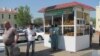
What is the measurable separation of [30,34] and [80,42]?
168 inches

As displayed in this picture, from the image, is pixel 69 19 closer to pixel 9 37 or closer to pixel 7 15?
pixel 9 37

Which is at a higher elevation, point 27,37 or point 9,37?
point 9,37

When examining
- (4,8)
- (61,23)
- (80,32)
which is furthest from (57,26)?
(4,8)


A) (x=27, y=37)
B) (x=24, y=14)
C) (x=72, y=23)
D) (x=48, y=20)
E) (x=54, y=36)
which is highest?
(x=24, y=14)

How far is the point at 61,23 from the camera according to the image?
15.2 metres

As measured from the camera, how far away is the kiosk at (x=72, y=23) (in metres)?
14.2

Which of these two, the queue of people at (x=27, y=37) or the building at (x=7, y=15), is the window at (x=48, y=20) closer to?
the queue of people at (x=27, y=37)

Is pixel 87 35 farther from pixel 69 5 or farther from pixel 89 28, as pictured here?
pixel 69 5

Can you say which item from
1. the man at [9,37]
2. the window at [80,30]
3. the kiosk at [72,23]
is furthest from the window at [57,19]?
the man at [9,37]

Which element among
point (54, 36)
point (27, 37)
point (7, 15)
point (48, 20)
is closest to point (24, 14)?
point (7, 15)

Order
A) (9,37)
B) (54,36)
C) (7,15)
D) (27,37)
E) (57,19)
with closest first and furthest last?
(9,37) → (27,37) → (54,36) → (57,19) → (7,15)

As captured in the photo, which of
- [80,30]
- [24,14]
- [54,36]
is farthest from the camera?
[24,14]

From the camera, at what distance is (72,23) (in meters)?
14.5

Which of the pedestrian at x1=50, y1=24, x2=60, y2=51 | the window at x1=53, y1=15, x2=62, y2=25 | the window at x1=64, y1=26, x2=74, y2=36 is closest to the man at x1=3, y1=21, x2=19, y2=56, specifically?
the pedestrian at x1=50, y1=24, x2=60, y2=51
